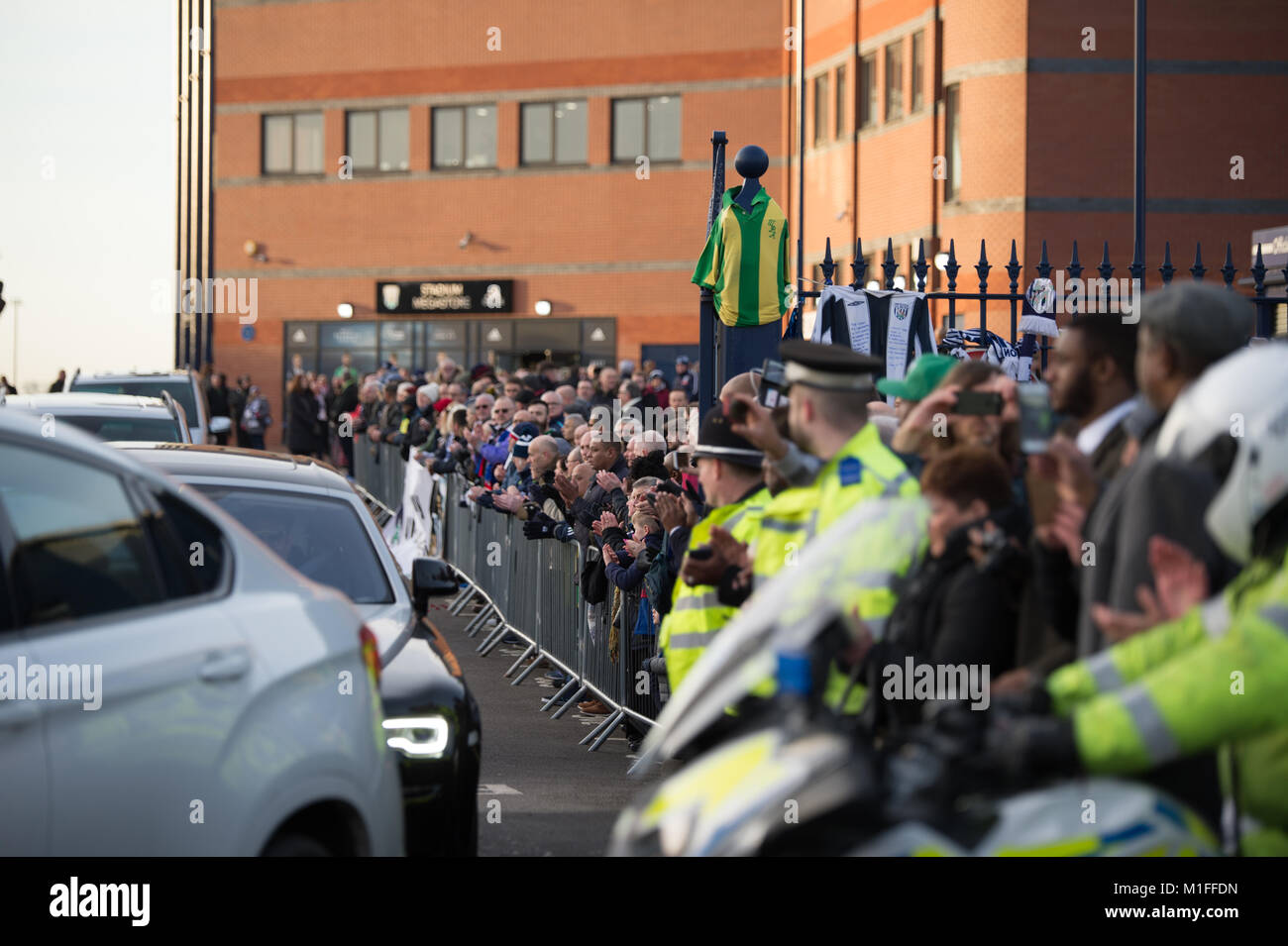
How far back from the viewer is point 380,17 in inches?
1700

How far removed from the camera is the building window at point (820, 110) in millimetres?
36062

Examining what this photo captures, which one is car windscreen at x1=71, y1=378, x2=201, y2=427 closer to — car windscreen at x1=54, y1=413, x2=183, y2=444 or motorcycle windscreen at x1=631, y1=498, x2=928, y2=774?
car windscreen at x1=54, y1=413, x2=183, y2=444

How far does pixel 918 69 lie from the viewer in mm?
31656

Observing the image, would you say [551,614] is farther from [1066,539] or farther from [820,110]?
[820,110]

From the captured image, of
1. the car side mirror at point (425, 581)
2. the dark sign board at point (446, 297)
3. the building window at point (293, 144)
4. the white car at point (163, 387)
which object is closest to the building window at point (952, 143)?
the dark sign board at point (446, 297)

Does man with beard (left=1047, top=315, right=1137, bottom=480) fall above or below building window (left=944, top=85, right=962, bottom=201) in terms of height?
below

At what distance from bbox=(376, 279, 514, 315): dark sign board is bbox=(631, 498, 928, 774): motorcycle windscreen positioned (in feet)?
124

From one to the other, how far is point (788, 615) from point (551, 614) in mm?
8779

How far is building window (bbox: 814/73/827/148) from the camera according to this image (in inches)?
1420

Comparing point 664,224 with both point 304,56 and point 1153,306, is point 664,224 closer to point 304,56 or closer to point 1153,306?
point 304,56

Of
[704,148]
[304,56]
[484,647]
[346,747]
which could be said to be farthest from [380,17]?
[346,747]

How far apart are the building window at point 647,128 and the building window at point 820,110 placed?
4583 mm

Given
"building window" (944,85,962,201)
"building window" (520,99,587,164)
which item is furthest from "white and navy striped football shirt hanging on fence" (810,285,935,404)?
"building window" (520,99,587,164)

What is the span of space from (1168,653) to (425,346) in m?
39.9
